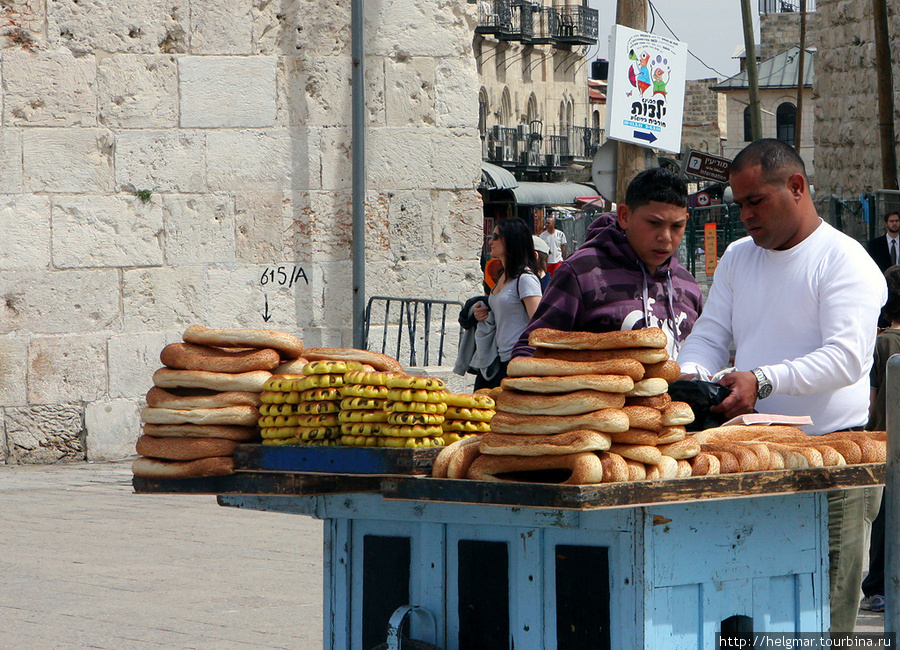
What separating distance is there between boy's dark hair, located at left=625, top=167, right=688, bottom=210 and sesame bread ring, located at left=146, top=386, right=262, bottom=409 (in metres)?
1.51

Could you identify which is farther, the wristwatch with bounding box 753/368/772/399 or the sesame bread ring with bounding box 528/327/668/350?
the wristwatch with bounding box 753/368/772/399

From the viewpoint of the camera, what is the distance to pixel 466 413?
3.71m

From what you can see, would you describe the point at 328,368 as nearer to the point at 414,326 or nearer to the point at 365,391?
the point at 365,391

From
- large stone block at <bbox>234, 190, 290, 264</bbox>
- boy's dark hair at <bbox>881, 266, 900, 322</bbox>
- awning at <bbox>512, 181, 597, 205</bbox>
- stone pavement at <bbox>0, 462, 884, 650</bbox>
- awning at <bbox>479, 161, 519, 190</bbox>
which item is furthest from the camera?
awning at <bbox>512, 181, 597, 205</bbox>

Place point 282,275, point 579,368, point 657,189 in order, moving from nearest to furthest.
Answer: point 579,368
point 657,189
point 282,275

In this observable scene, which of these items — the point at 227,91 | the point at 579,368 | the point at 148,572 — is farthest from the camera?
the point at 227,91

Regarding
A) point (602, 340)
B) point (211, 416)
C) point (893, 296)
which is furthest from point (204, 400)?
point (893, 296)

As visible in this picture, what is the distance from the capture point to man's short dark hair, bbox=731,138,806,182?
3910 mm

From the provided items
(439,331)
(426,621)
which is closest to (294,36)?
(439,331)

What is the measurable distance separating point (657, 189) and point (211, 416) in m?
1.73

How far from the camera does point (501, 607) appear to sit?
11.4 ft

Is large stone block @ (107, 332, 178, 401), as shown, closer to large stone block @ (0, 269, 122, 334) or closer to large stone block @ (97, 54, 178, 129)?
large stone block @ (0, 269, 122, 334)

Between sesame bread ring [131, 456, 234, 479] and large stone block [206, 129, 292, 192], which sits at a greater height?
large stone block [206, 129, 292, 192]

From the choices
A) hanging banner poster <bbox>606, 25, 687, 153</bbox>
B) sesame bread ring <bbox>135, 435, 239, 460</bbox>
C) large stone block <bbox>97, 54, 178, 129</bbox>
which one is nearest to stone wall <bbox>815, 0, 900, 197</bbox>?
hanging banner poster <bbox>606, 25, 687, 153</bbox>
